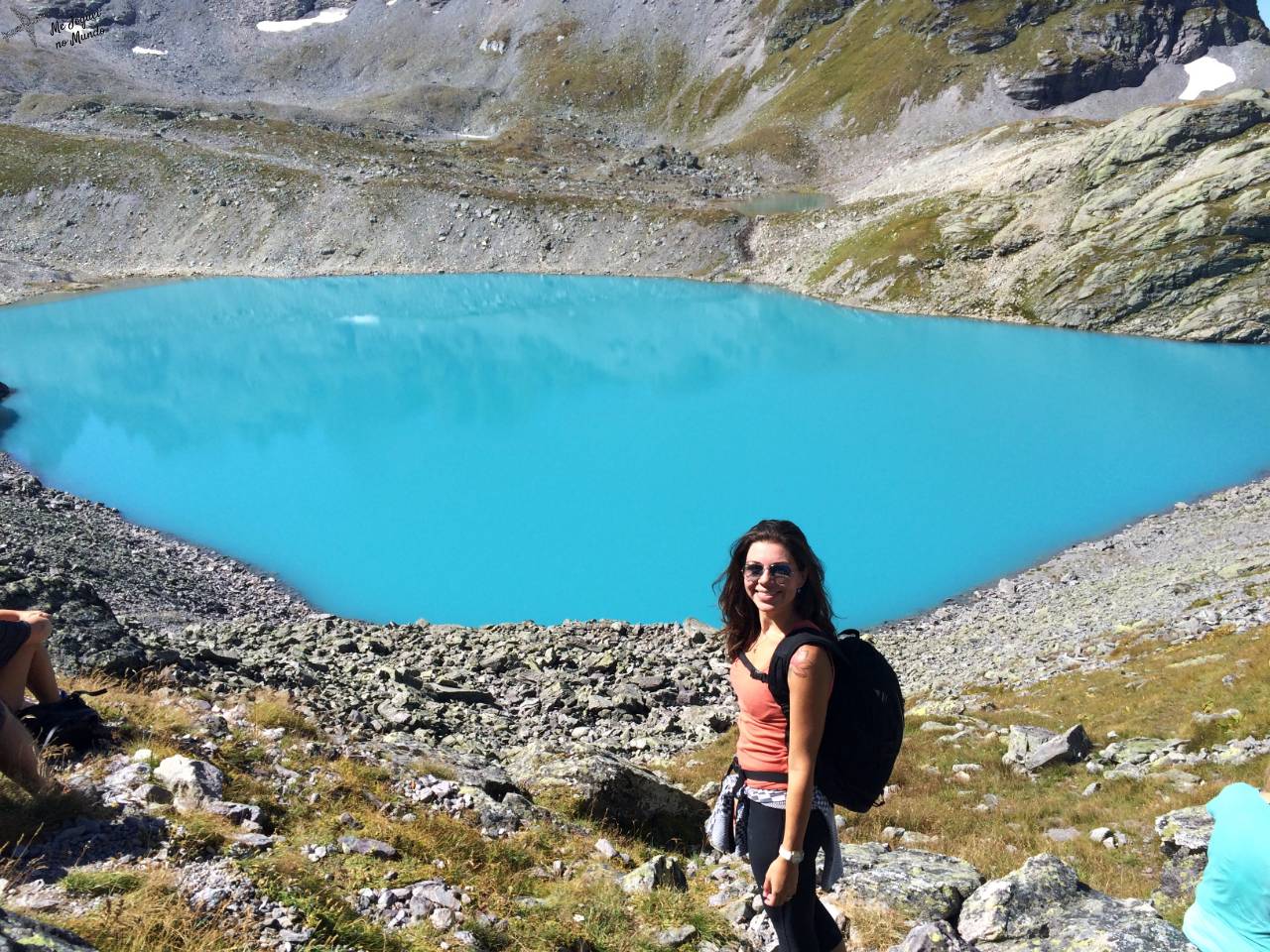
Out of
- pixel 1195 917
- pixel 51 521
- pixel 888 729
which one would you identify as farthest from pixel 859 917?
pixel 51 521

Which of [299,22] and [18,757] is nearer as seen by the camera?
[18,757]

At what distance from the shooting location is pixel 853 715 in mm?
4590

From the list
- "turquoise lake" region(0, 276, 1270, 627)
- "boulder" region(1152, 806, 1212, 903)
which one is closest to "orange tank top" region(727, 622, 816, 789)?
"boulder" region(1152, 806, 1212, 903)

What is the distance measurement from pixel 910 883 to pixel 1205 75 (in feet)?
486

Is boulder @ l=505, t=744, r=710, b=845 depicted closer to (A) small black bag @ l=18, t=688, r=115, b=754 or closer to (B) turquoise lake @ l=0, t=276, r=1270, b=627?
(A) small black bag @ l=18, t=688, r=115, b=754

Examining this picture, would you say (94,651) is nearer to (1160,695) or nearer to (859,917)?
(859,917)

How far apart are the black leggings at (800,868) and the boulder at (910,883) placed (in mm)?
2484

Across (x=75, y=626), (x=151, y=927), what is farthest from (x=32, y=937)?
(x=75, y=626)

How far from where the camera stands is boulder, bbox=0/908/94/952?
13.8 ft

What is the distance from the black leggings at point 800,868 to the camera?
488 cm

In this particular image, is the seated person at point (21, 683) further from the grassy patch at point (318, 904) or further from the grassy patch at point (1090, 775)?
the grassy patch at point (1090, 775)

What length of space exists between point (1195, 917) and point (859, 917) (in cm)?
275

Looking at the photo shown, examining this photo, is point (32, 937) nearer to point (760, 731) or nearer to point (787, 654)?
point (760, 731)

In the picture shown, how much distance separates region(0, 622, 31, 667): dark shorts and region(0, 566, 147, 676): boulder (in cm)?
423
